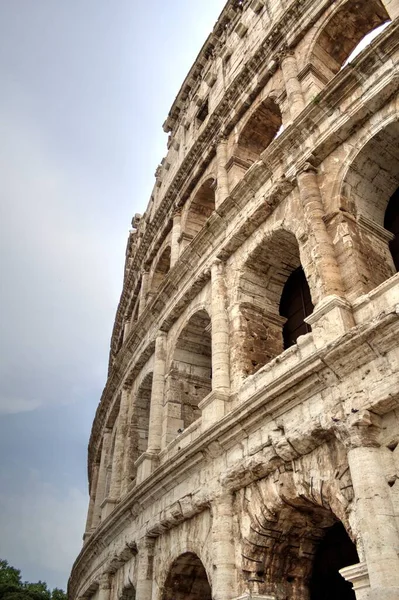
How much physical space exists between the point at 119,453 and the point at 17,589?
27369 millimetres

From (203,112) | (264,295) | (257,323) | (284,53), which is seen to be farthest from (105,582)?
(203,112)

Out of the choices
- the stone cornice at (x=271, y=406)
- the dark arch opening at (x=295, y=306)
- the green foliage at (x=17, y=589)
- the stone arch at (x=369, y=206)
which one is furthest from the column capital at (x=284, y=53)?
the green foliage at (x=17, y=589)

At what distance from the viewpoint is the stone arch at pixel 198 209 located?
13.3 m

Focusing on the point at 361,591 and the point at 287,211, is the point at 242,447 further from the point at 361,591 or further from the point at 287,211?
the point at 287,211

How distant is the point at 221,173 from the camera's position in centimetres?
1154

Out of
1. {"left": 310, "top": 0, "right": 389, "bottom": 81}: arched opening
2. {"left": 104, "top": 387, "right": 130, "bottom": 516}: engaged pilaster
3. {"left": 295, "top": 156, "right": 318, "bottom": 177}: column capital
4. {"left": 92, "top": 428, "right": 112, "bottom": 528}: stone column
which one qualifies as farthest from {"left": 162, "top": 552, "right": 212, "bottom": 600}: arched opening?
{"left": 310, "top": 0, "right": 389, "bottom": 81}: arched opening

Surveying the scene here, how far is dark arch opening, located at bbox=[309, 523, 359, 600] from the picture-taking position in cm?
632

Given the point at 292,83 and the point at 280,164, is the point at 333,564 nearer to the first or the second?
the point at 280,164

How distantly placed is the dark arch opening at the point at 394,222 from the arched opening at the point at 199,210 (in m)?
6.28

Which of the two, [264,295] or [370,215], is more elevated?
[264,295]

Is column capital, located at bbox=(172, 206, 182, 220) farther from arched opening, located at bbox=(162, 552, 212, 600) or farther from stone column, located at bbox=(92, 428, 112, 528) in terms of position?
arched opening, located at bbox=(162, 552, 212, 600)

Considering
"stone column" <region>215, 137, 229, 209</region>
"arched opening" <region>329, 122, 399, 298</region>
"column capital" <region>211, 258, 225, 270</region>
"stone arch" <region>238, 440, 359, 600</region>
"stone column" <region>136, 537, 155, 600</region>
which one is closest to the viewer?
"stone arch" <region>238, 440, 359, 600</region>

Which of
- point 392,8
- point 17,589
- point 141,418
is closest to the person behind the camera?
point 392,8

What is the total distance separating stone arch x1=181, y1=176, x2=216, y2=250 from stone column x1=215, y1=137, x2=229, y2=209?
3.92ft
